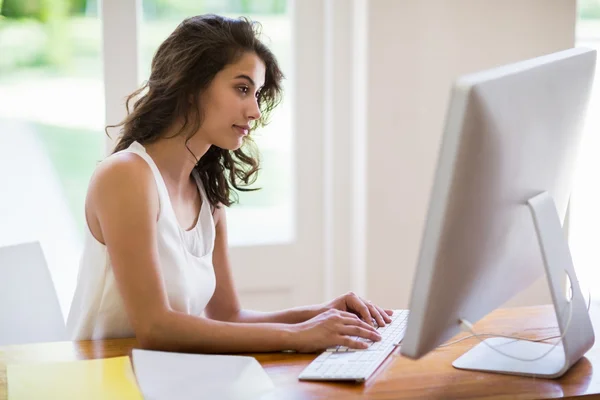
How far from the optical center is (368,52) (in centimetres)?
291

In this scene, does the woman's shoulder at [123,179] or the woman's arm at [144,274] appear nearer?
the woman's arm at [144,274]

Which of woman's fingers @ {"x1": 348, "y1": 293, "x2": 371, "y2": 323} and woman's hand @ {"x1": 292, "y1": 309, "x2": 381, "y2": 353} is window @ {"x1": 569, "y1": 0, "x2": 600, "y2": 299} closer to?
woman's fingers @ {"x1": 348, "y1": 293, "x2": 371, "y2": 323}

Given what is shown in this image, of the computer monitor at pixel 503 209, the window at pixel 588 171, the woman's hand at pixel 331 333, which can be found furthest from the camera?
the window at pixel 588 171

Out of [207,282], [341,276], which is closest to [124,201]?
[207,282]

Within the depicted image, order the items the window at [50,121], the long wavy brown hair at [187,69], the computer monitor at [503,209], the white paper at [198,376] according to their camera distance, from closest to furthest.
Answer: the computer monitor at [503,209] → the white paper at [198,376] → the long wavy brown hair at [187,69] → the window at [50,121]

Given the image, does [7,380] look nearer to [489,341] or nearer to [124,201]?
[124,201]

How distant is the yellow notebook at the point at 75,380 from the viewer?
4.17ft

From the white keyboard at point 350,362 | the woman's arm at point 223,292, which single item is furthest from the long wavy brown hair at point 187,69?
the white keyboard at point 350,362

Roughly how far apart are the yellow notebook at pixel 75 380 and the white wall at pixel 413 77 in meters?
1.71

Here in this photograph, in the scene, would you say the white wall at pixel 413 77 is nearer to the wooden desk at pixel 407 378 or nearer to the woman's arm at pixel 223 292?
the woman's arm at pixel 223 292

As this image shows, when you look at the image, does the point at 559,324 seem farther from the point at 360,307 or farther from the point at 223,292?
the point at 223,292

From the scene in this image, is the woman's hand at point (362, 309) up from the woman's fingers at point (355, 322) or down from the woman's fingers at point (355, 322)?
down

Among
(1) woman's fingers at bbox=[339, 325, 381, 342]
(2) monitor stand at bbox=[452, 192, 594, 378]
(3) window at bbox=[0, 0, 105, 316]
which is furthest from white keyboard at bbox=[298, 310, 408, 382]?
(3) window at bbox=[0, 0, 105, 316]

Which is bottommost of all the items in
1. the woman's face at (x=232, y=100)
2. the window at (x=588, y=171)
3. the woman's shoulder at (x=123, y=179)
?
the window at (x=588, y=171)
